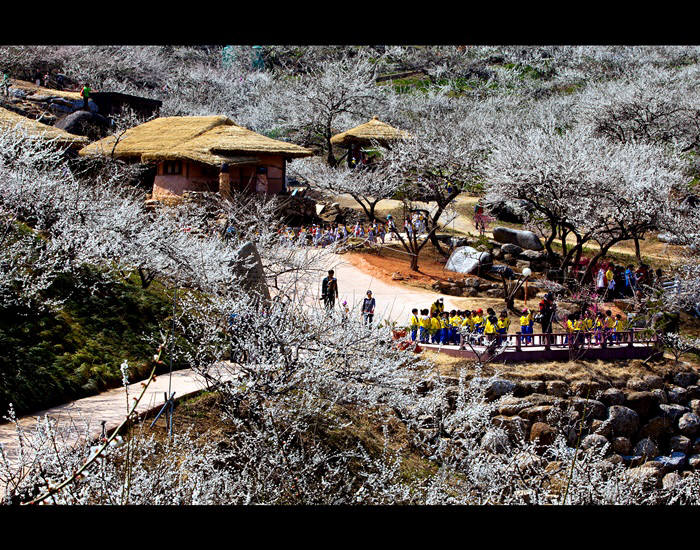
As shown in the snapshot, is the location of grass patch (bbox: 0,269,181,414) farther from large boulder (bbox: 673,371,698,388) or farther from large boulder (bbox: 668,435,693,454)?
large boulder (bbox: 673,371,698,388)

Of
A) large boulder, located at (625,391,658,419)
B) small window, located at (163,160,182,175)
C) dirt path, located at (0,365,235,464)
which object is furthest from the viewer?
small window, located at (163,160,182,175)

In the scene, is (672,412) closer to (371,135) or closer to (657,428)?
(657,428)

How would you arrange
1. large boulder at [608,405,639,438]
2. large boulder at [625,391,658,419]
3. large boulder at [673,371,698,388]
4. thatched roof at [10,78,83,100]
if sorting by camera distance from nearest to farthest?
large boulder at [608,405,639,438]
large boulder at [625,391,658,419]
large boulder at [673,371,698,388]
thatched roof at [10,78,83,100]

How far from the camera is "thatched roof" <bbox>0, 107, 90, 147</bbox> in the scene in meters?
15.2

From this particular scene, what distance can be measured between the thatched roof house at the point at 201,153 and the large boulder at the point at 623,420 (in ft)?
A: 46.3

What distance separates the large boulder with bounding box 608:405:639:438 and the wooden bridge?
1315 mm

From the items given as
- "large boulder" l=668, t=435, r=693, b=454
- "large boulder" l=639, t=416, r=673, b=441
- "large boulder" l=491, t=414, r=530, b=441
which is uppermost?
"large boulder" l=491, t=414, r=530, b=441

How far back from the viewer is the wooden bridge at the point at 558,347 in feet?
44.3

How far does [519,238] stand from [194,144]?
12.3 m

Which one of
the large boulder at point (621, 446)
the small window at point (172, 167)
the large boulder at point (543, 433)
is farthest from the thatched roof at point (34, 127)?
the large boulder at point (621, 446)

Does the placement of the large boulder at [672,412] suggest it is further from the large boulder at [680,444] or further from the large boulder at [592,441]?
the large boulder at [592,441]

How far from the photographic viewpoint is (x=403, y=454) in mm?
10000

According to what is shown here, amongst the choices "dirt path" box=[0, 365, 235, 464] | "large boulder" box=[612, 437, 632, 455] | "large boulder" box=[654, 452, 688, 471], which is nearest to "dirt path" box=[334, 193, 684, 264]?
"large boulder" box=[654, 452, 688, 471]

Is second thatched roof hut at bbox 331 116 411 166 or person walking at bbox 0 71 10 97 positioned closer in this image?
person walking at bbox 0 71 10 97
